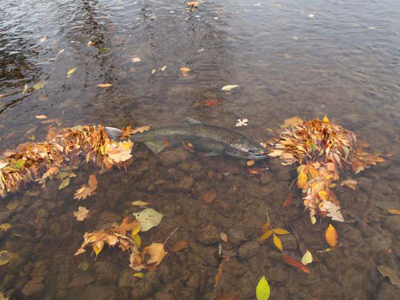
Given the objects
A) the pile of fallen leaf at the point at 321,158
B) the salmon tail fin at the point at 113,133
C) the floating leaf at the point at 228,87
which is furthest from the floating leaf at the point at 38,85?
the pile of fallen leaf at the point at 321,158

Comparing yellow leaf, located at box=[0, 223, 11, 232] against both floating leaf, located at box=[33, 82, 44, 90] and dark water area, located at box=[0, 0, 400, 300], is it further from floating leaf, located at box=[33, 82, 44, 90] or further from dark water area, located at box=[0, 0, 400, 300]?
floating leaf, located at box=[33, 82, 44, 90]

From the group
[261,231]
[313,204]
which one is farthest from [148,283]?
[313,204]

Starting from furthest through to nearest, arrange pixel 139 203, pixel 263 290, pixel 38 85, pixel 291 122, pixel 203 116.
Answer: pixel 38 85, pixel 203 116, pixel 291 122, pixel 139 203, pixel 263 290

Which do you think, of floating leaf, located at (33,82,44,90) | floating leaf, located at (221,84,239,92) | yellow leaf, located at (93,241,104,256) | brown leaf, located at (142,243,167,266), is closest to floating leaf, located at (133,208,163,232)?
brown leaf, located at (142,243,167,266)

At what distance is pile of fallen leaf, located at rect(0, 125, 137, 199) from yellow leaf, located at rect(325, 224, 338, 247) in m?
3.50

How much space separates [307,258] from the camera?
3543 mm

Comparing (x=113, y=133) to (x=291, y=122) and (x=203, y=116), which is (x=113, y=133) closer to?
(x=203, y=116)

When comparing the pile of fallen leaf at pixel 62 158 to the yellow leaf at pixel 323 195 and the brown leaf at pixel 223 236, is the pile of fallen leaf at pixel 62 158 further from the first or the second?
the yellow leaf at pixel 323 195

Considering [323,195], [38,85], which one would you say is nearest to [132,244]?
[323,195]

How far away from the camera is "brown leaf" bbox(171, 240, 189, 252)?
12.4 feet

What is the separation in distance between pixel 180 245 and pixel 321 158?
2.74m

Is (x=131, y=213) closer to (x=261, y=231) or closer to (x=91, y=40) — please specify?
(x=261, y=231)

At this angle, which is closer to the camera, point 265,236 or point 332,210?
point 265,236

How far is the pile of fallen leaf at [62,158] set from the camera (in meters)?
4.62
